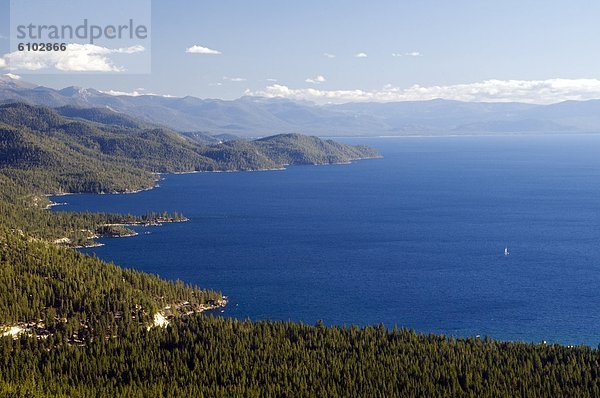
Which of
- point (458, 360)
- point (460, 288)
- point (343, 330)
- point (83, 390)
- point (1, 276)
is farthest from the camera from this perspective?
point (460, 288)

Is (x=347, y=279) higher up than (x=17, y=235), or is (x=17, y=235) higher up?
(x=17, y=235)

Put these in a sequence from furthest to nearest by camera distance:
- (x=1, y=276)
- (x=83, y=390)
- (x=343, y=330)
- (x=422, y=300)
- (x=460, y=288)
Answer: (x=460, y=288) → (x=422, y=300) → (x=1, y=276) → (x=343, y=330) → (x=83, y=390)

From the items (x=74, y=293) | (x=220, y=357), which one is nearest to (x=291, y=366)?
(x=220, y=357)

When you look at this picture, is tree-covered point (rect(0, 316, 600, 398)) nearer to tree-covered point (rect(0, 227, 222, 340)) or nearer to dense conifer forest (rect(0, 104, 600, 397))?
dense conifer forest (rect(0, 104, 600, 397))

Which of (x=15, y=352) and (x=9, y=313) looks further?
(x=9, y=313)

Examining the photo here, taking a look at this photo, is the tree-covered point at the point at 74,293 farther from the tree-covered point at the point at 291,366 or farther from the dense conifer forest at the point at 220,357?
the tree-covered point at the point at 291,366

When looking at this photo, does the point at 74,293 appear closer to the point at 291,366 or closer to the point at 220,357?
the point at 220,357

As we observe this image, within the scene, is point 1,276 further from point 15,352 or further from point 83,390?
point 83,390

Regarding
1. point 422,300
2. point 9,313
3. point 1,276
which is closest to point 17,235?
point 1,276
